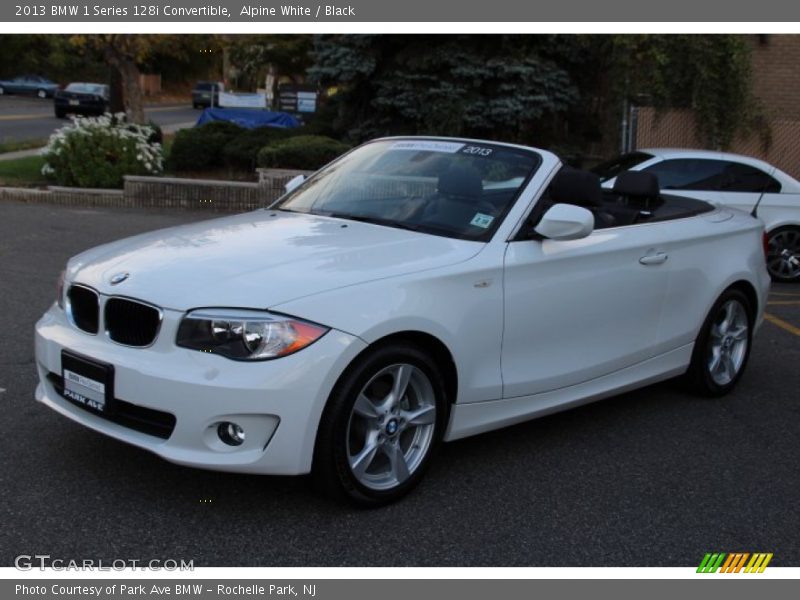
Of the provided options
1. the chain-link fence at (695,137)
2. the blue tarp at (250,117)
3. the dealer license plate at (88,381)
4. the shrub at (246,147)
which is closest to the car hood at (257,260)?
the dealer license plate at (88,381)

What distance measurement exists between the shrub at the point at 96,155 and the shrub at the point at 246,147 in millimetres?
1398

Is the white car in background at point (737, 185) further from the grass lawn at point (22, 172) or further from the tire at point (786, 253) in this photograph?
the grass lawn at point (22, 172)

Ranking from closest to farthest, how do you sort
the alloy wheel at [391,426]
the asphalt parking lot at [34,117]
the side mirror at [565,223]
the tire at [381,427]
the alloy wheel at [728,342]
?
1. the tire at [381,427]
2. the alloy wheel at [391,426]
3. the side mirror at [565,223]
4. the alloy wheel at [728,342]
5. the asphalt parking lot at [34,117]

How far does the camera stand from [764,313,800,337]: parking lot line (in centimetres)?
830

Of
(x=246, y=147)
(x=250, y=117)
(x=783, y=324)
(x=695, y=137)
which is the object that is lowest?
(x=783, y=324)

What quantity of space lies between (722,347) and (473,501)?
8.66 feet

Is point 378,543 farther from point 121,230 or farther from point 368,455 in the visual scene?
point 121,230

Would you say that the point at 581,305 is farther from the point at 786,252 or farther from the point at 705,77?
the point at 705,77

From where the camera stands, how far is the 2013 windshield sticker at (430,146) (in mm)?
5348

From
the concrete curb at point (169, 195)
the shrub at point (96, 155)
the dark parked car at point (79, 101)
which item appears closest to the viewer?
the concrete curb at point (169, 195)

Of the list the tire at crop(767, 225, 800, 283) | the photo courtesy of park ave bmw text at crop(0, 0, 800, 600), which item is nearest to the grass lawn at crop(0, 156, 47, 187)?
the photo courtesy of park ave bmw text at crop(0, 0, 800, 600)

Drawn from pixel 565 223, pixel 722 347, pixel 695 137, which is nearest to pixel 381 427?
pixel 565 223

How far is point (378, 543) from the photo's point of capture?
383 centimetres

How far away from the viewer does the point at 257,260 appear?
4168 millimetres
